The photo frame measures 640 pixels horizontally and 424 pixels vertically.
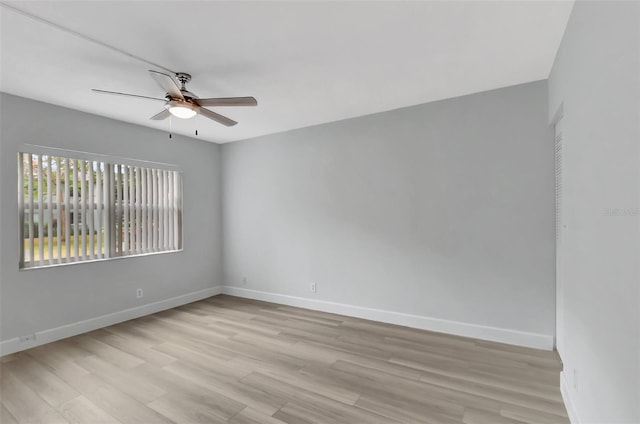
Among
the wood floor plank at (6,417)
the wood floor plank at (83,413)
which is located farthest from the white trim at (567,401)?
the wood floor plank at (6,417)

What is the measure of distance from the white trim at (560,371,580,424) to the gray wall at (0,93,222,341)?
4.73 metres

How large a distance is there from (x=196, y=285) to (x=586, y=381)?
485 centimetres

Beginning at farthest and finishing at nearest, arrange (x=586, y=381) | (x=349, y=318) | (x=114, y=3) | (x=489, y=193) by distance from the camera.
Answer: (x=349, y=318) < (x=489, y=193) < (x=114, y=3) < (x=586, y=381)

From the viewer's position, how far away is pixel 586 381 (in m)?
1.63

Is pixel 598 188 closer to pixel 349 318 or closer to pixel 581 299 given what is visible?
pixel 581 299

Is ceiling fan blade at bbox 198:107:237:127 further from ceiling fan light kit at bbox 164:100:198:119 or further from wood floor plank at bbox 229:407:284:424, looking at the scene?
wood floor plank at bbox 229:407:284:424

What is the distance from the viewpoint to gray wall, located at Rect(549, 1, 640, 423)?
1.06 m

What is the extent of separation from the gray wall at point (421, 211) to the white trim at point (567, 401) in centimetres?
84

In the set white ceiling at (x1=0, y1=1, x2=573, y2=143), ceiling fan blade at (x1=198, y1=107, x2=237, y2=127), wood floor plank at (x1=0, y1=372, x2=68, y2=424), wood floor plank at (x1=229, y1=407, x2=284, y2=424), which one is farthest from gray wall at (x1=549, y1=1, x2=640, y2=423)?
wood floor plank at (x1=0, y1=372, x2=68, y2=424)

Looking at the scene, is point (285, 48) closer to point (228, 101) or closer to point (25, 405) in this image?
point (228, 101)

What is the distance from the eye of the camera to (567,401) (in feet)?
6.56

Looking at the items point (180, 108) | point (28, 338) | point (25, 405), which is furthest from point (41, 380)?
point (180, 108)

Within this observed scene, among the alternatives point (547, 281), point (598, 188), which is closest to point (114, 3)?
point (598, 188)

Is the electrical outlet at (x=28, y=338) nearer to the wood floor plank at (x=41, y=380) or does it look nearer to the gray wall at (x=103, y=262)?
the gray wall at (x=103, y=262)
